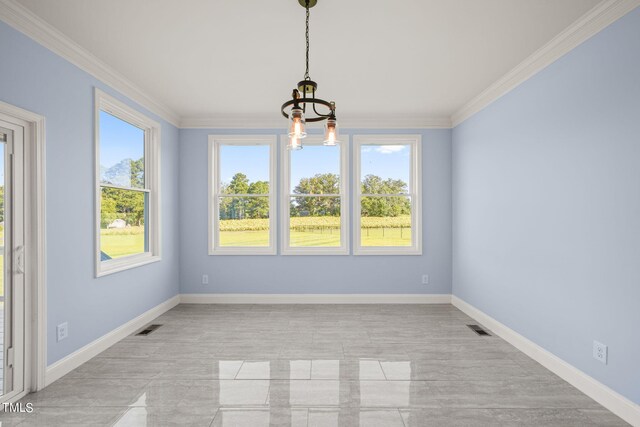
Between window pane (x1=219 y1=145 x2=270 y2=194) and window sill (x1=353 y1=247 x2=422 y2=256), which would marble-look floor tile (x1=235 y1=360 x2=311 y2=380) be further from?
window pane (x1=219 y1=145 x2=270 y2=194)

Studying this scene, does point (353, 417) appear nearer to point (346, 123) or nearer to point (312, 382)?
point (312, 382)

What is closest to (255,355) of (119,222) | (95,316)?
(95,316)

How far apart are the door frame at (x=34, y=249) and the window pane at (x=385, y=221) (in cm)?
378

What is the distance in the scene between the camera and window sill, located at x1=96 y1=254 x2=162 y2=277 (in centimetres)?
351

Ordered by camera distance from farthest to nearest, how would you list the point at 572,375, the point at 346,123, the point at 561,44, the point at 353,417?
the point at 346,123
the point at 561,44
the point at 572,375
the point at 353,417

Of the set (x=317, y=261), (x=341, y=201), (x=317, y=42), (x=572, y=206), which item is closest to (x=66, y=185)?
(x=317, y=42)

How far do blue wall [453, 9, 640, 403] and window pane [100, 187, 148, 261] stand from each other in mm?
4139

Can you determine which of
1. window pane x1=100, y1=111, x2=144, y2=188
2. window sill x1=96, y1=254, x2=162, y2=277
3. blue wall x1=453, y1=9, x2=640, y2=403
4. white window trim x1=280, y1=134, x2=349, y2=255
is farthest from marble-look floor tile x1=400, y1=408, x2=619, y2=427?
window pane x1=100, y1=111, x2=144, y2=188

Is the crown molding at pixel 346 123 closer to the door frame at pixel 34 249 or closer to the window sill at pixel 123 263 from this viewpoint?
the window sill at pixel 123 263

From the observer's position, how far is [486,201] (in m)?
4.23

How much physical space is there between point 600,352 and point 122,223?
4.53 metres

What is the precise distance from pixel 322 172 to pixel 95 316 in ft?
10.8

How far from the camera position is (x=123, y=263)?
12.9 feet

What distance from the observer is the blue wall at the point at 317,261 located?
17.4 feet
